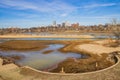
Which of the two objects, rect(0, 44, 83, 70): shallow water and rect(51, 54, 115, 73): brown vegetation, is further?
rect(0, 44, 83, 70): shallow water

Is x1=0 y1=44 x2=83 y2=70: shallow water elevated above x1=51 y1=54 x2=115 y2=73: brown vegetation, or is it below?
below

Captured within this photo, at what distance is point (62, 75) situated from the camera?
49.2ft

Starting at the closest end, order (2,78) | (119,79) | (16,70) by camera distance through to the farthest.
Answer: (119,79), (2,78), (16,70)

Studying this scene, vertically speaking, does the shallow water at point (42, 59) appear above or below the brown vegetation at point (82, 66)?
below

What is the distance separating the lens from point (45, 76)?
48.9 feet

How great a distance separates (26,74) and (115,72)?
31.1 feet

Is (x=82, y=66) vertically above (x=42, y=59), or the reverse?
(x=82, y=66)

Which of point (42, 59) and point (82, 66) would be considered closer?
point (82, 66)

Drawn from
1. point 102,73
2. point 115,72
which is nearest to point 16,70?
point 102,73

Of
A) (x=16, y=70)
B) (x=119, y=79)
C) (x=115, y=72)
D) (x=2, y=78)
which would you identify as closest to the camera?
(x=119, y=79)

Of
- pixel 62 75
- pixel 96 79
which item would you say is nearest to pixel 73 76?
pixel 62 75

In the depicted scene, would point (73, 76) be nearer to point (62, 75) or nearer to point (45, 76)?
point (62, 75)

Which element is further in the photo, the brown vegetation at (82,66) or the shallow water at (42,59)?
the shallow water at (42,59)

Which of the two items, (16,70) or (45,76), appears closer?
(45,76)
